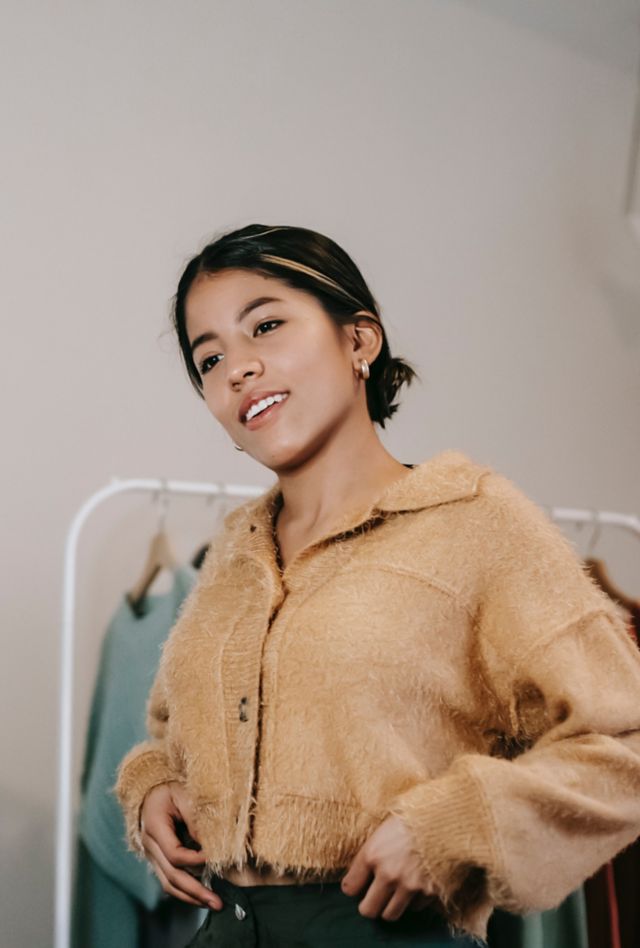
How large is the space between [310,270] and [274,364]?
0.10m

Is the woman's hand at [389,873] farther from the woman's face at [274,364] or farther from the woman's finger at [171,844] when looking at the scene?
the woman's face at [274,364]

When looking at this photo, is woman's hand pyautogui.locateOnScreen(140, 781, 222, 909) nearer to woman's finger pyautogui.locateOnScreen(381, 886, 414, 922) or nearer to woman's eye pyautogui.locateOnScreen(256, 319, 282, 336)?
woman's finger pyautogui.locateOnScreen(381, 886, 414, 922)

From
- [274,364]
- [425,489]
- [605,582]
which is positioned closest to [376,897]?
[425,489]

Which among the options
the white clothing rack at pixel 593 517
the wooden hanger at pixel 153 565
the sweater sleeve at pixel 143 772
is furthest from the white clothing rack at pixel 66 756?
the white clothing rack at pixel 593 517

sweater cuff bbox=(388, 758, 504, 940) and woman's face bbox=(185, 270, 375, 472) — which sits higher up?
woman's face bbox=(185, 270, 375, 472)

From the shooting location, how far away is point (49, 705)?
1.76 m

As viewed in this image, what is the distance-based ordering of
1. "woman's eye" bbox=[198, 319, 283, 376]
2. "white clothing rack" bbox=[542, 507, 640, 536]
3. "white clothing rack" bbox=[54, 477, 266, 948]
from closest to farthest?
"woman's eye" bbox=[198, 319, 283, 376], "white clothing rack" bbox=[54, 477, 266, 948], "white clothing rack" bbox=[542, 507, 640, 536]

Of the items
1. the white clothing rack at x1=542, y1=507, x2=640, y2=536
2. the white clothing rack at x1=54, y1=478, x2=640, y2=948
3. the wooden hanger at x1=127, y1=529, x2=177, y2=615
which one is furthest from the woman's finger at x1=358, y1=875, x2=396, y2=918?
the white clothing rack at x1=542, y1=507, x2=640, y2=536

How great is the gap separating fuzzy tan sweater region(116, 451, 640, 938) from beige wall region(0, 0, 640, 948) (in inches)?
32.7

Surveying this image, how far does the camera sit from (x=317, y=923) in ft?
2.79

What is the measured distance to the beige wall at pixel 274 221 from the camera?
1.81 m

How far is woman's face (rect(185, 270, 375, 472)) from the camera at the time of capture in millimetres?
985

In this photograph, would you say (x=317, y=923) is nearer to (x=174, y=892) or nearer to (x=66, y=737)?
(x=174, y=892)

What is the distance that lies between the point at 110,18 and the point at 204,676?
4.66 ft
